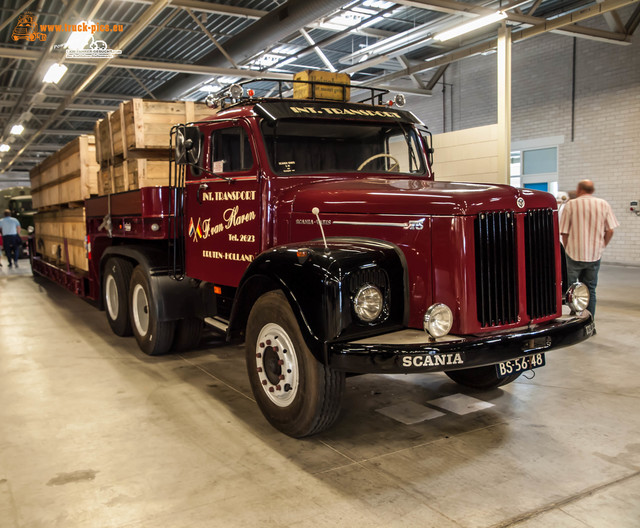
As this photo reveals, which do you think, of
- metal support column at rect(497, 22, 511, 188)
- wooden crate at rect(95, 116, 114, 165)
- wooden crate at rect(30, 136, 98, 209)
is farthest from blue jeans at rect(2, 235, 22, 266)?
metal support column at rect(497, 22, 511, 188)

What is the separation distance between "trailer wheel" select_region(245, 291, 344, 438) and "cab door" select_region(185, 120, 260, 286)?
2.47 ft

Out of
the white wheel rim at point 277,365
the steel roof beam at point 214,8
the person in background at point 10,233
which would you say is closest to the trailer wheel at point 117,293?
the white wheel rim at point 277,365

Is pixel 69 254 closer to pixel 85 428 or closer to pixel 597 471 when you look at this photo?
pixel 85 428

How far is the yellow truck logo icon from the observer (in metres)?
11.2

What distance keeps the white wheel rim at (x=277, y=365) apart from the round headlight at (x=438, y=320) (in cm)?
86

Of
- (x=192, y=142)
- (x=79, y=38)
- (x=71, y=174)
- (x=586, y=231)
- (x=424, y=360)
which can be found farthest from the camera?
(x=79, y=38)

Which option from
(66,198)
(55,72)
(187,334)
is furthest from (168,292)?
(55,72)

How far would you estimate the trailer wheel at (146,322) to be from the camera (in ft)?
18.3

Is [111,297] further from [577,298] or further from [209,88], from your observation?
[209,88]

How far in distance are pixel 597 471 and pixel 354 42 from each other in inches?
526

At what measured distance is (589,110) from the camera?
13.5m

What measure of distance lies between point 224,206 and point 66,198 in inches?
220

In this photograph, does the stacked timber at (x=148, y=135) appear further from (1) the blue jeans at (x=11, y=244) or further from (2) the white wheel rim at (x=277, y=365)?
(1) the blue jeans at (x=11, y=244)

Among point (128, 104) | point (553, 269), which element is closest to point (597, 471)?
point (553, 269)
